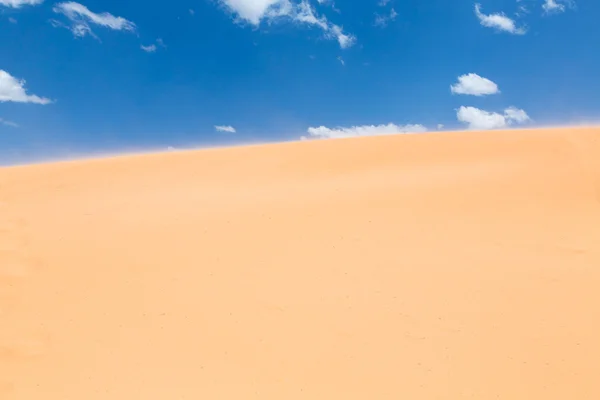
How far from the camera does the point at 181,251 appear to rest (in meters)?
4.94

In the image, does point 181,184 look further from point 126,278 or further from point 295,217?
point 126,278

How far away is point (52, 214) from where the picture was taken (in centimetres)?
644

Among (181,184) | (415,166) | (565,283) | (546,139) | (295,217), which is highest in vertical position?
Result: (546,139)

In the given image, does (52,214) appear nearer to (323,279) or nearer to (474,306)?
(323,279)

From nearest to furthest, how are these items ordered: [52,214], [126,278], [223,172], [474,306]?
[474,306], [126,278], [52,214], [223,172]

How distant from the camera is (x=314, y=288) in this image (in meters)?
4.17

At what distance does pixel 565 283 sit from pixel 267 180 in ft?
16.8

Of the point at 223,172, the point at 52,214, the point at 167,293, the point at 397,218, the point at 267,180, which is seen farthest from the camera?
the point at 223,172

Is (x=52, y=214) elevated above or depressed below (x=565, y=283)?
above

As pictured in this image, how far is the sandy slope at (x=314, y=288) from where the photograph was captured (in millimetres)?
3189

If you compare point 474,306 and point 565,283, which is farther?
point 565,283

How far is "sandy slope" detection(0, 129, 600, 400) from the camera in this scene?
3189 mm

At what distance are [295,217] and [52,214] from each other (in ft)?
12.6

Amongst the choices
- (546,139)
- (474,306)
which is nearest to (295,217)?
(474,306)
